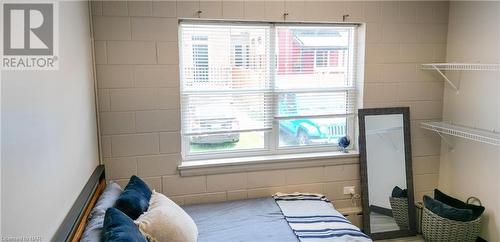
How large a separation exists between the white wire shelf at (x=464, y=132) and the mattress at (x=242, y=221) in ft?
4.83

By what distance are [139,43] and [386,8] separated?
1919mm

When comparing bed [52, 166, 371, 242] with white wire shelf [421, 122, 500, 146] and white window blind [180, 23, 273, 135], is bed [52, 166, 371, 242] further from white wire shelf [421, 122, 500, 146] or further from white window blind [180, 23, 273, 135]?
white wire shelf [421, 122, 500, 146]

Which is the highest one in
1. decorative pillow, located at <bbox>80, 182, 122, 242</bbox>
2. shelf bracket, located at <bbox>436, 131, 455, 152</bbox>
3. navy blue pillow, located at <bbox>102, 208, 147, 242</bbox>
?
shelf bracket, located at <bbox>436, 131, 455, 152</bbox>

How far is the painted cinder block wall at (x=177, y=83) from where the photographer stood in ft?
8.05

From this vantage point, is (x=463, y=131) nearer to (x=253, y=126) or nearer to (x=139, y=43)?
(x=253, y=126)

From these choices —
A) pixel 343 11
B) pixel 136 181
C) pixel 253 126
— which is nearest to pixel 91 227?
pixel 136 181

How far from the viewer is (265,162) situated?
2.78m

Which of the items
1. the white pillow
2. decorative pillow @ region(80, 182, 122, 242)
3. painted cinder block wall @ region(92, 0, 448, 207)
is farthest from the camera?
painted cinder block wall @ region(92, 0, 448, 207)

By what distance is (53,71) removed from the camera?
1536 millimetres

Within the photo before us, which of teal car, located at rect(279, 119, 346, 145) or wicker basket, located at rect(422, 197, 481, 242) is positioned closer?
wicker basket, located at rect(422, 197, 481, 242)

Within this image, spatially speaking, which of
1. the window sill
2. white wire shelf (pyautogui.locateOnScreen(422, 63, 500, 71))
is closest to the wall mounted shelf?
white wire shelf (pyautogui.locateOnScreen(422, 63, 500, 71))

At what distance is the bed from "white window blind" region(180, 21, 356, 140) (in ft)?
1.91

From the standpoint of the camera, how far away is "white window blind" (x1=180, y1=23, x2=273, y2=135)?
2.65 m

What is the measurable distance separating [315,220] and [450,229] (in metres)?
1.10
